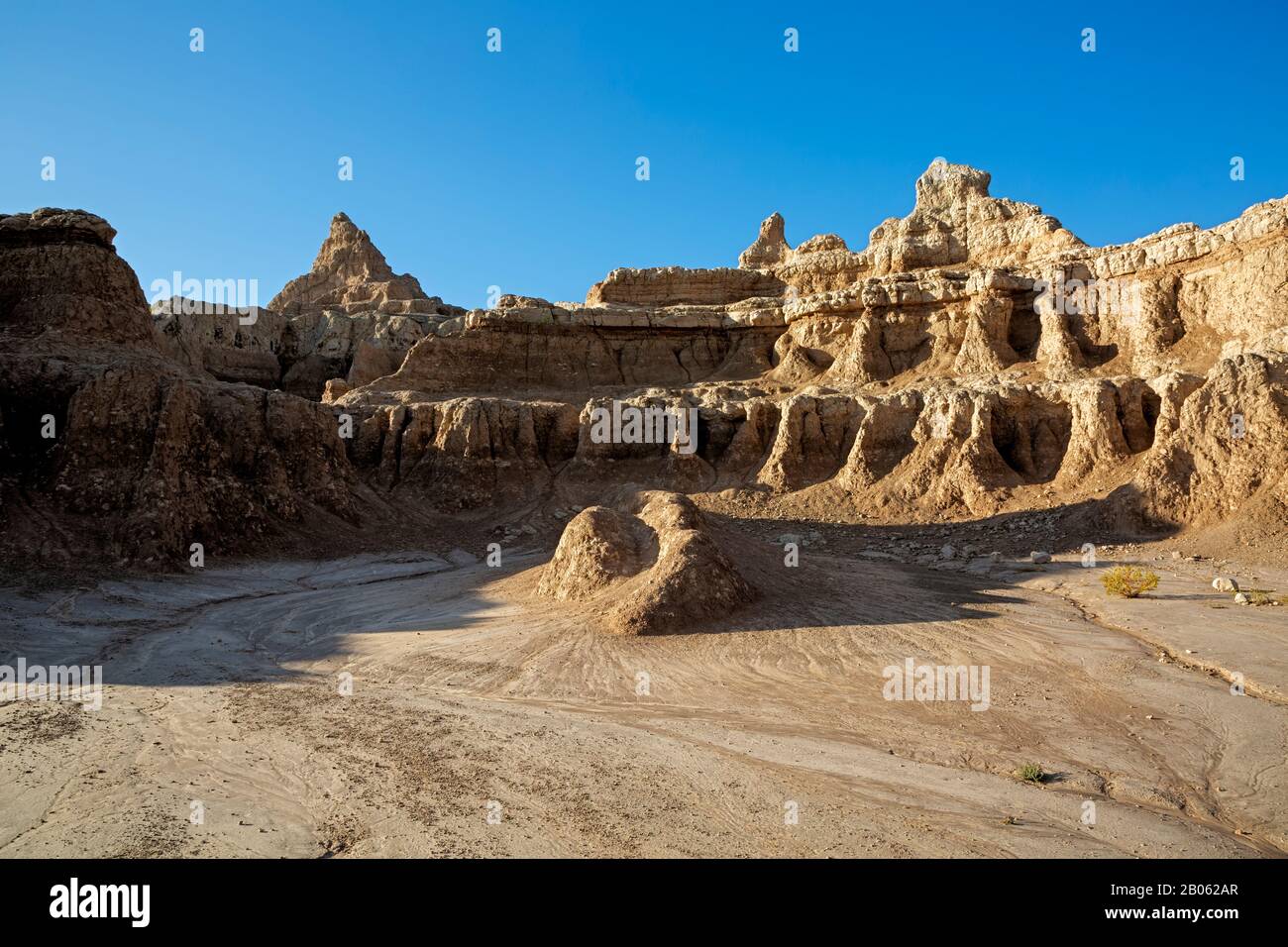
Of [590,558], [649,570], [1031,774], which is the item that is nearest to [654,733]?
[1031,774]

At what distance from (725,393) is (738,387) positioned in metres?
1.10

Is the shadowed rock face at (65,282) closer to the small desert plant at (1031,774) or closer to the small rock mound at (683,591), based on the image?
the small rock mound at (683,591)

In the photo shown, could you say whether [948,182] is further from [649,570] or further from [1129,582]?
[649,570]

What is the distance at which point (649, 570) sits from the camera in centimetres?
1488

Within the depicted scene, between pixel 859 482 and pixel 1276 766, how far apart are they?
21989 mm

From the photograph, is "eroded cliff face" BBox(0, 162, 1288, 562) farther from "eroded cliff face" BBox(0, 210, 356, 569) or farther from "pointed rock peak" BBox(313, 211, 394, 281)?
"pointed rock peak" BBox(313, 211, 394, 281)

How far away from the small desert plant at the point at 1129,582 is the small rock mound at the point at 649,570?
7.91m

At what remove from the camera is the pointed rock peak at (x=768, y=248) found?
50906 mm

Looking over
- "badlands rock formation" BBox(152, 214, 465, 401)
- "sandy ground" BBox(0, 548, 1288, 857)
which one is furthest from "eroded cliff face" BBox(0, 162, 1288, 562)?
"sandy ground" BBox(0, 548, 1288, 857)

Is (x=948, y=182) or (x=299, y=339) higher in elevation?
(x=948, y=182)

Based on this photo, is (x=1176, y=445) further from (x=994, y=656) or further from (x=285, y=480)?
(x=285, y=480)

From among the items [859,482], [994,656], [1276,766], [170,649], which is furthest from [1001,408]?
[170,649]

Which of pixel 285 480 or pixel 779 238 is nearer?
pixel 285 480
